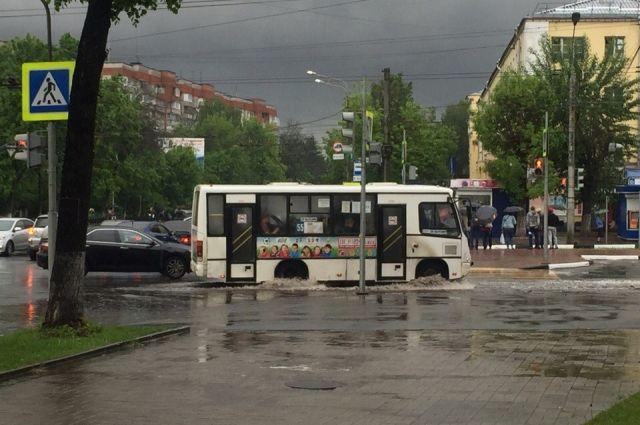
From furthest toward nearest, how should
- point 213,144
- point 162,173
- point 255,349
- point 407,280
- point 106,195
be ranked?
point 213,144, point 162,173, point 106,195, point 407,280, point 255,349

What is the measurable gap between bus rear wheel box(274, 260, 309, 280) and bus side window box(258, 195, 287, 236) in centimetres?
84

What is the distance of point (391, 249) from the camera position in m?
24.8

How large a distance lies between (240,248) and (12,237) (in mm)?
20955

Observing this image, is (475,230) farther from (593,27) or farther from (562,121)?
(593,27)

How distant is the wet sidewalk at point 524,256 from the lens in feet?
107

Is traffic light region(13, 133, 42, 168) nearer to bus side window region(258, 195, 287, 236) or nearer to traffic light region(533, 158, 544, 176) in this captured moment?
bus side window region(258, 195, 287, 236)

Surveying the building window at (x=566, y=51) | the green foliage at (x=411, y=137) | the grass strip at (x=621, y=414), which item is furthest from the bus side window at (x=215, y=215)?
the green foliage at (x=411, y=137)

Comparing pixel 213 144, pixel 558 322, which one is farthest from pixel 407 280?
pixel 213 144

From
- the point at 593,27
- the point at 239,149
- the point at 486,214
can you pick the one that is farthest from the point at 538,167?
the point at 239,149

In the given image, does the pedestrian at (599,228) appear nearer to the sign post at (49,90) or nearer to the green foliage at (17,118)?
the green foliage at (17,118)

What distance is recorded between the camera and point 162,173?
7688cm

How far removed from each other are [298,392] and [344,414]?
125cm

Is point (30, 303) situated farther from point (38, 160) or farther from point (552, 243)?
point (552, 243)

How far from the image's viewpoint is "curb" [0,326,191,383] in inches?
415
